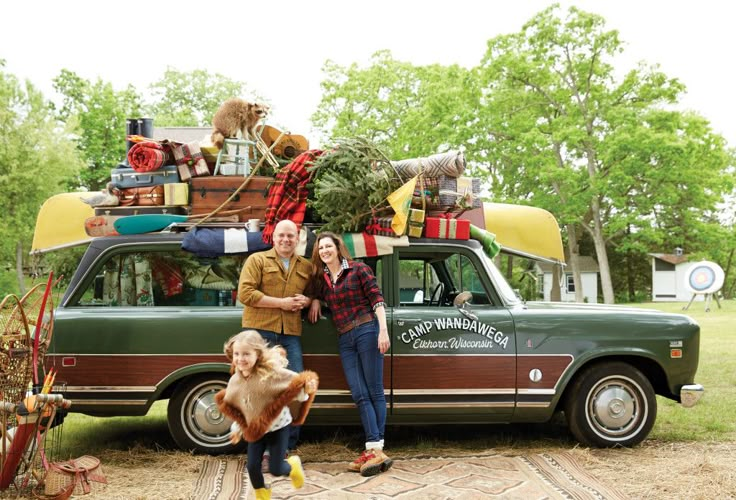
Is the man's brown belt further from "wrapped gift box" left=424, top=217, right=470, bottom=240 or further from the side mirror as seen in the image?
"wrapped gift box" left=424, top=217, right=470, bottom=240

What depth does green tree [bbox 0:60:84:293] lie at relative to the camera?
34.0m

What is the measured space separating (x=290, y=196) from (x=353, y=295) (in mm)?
1116

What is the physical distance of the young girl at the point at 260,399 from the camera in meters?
4.39

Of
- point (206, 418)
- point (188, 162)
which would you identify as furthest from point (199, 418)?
point (188, 162)

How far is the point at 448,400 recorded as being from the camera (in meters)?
5.89

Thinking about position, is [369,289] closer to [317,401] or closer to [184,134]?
[317,401]

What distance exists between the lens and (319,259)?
5.71 metres

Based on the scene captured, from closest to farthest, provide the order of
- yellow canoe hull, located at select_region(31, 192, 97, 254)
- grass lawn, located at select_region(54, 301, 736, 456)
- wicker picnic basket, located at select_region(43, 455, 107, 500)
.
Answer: wicker picnic basket, located at select_region(43, 455, 107, 500), grass lawn, located at select_region(54, 301, 736, 456), yellow canoe hull, located at select_region(31, 192, 97, 254)

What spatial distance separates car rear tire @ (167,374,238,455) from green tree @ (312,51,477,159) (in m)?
27.9

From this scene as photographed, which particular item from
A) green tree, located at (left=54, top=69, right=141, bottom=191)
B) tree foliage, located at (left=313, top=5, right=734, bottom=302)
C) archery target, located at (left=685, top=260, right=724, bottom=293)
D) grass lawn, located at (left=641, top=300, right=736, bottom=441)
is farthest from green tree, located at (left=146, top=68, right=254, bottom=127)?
grass lawn, located at (left=641, top=300, right=736, bottom=441)

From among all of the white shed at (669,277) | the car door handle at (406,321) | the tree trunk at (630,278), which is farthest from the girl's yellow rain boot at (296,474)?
the white shed at (669,277)

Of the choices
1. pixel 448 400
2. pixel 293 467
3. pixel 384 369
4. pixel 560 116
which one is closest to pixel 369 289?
pixel 384 369

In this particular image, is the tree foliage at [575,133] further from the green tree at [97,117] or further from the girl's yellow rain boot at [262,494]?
the girl's yellow rain boot at [262,494]

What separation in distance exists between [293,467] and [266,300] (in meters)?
1.36
